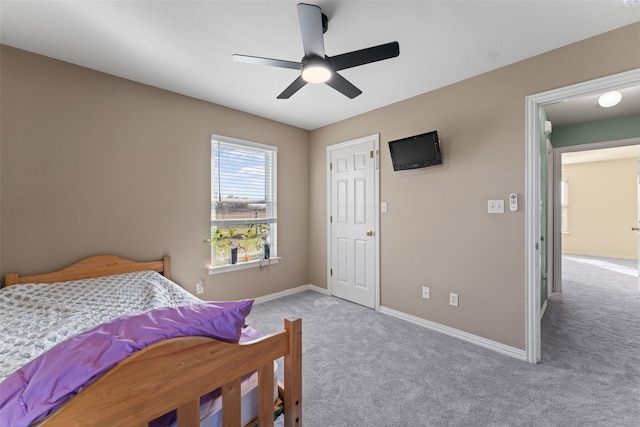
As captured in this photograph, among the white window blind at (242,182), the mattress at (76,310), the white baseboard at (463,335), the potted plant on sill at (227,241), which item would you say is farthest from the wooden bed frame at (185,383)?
the white window blind at (242,182)

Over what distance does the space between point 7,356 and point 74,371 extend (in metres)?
1.04

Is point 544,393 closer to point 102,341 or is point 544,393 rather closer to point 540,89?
point 540,89

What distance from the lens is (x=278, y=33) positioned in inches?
77.5

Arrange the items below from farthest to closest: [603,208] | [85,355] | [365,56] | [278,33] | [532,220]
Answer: [603,208] → [532,220] → [278,33] → [365,56] → [85,355]

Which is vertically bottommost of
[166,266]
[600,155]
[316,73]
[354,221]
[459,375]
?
[459,375]

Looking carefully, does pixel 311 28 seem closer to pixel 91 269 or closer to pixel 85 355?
pixel 85 355

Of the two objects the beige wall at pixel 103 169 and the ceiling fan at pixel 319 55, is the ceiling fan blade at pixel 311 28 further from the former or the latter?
the beige wall at pixel 103 169

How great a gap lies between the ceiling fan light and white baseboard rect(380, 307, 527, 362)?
2.63 meters

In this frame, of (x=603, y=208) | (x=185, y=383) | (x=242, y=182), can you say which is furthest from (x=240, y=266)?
(x=603, y=208)

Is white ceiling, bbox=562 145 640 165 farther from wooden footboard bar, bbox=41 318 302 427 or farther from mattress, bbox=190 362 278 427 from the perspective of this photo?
mattress, bbox=190 362 278 427

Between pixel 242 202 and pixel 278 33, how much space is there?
2.09m

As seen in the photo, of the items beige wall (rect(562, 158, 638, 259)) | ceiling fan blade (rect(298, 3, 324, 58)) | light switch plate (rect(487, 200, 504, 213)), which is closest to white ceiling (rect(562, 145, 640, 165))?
beige wall (rect(562, 158, 638, 259))

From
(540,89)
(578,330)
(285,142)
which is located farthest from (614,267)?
(285,142)

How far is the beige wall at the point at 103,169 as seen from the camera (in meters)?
2.16
